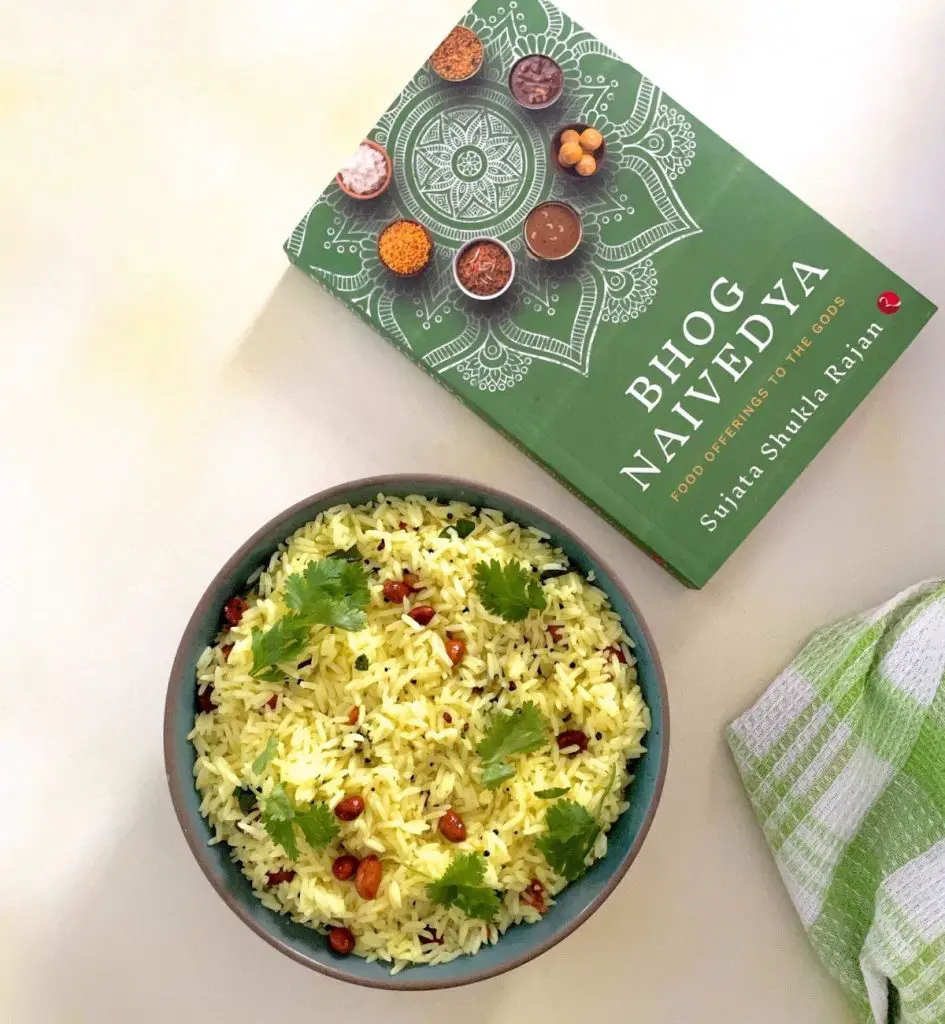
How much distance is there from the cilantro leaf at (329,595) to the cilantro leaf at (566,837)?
423mm

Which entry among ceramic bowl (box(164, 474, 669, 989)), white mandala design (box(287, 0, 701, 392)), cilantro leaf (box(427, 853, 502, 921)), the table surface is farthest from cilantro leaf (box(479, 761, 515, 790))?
white mandala design (box(287, 0, 701, 392))

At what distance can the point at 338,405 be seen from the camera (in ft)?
5.83

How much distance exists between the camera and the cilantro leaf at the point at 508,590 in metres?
1.48

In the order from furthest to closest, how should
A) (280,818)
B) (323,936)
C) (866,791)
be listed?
(866,791), (323,936), (280,818)

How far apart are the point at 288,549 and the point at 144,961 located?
85cm

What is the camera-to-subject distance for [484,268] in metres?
1.69

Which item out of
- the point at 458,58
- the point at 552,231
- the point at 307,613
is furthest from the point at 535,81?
the point at 307,613

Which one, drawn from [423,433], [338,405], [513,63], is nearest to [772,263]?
[513,63]

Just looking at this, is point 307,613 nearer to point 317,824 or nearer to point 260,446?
point 317,824

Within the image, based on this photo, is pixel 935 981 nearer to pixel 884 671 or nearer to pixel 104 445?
pixel 884 671

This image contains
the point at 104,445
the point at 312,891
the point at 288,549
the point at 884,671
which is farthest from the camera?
the point at 104,445

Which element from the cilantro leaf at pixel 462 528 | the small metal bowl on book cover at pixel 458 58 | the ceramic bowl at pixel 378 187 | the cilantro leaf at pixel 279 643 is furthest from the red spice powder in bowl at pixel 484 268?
the cilantro leaf at pixel 279 643

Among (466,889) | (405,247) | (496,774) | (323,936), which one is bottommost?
(323,936)

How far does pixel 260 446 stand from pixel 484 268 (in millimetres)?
538
